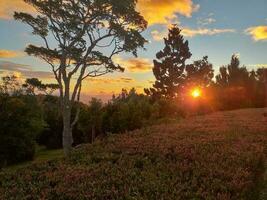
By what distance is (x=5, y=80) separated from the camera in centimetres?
5678

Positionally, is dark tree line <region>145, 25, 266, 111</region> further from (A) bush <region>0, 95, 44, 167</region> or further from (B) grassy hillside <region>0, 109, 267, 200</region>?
(B) grassy hillside <region>0, 109, 267, 200</region>

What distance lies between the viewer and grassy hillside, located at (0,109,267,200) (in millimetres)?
8344

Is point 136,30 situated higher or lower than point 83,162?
higher

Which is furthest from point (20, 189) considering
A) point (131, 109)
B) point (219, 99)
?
point (219, 99)

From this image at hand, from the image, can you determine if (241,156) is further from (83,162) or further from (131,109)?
(131,109)

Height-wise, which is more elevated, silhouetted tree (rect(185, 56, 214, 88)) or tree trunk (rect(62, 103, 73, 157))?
silhouetted tree (rect(185, 56, 214, 88))

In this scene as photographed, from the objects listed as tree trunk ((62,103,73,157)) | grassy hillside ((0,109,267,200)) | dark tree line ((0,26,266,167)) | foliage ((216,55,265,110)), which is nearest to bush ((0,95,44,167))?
dark tree line ((0,26,266,167))

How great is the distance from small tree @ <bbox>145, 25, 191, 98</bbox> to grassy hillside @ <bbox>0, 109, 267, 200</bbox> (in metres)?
56.5

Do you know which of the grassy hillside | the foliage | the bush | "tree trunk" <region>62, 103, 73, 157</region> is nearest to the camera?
the grassy hillside

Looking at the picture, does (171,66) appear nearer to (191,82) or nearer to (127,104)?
(191,82)

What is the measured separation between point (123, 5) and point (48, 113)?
28.5 m

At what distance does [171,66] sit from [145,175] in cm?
6235

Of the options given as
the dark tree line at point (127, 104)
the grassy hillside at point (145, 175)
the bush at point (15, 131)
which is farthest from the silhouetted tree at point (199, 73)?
the grassy hillside at point (145, 175)

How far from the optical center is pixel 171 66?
7106cm
